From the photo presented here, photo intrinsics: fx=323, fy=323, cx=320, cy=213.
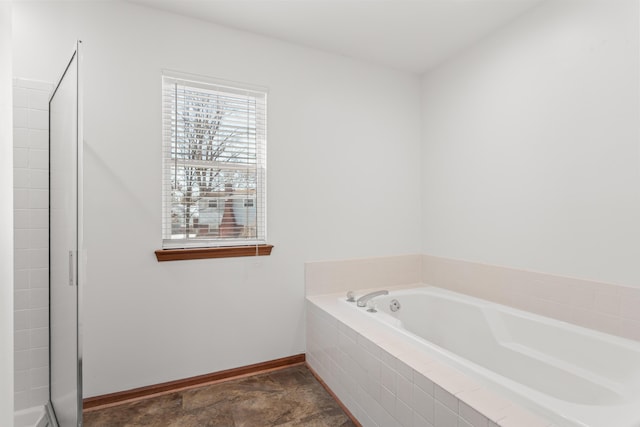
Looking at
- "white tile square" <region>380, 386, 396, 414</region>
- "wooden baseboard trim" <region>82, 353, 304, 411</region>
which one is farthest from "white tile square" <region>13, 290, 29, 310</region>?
"white tile square" <region>380, 386, 396, 414</region>

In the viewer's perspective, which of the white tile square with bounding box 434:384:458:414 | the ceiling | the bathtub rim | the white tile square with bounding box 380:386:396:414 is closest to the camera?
the bathtub rim

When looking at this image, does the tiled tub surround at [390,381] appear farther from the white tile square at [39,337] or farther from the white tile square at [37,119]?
the white tile square at [37,119]

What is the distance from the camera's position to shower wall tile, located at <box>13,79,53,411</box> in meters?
1.69

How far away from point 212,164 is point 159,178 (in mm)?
349

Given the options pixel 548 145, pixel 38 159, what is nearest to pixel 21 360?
pixel 38 159

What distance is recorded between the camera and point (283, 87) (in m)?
2.41

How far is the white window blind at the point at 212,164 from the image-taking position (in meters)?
2.11

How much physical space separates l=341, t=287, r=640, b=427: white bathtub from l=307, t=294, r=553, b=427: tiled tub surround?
0.05 m

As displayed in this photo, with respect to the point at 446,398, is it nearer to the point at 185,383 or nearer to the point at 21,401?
the point at 185,383

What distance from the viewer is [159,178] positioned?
2053 mm

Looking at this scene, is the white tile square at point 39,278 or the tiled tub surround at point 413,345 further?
the white tile square at point 39,278

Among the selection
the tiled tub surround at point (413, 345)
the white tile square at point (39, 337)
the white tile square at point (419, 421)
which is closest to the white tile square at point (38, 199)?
the white tile square at point (39, 337)

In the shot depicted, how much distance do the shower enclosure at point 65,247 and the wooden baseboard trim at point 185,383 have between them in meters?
0.25

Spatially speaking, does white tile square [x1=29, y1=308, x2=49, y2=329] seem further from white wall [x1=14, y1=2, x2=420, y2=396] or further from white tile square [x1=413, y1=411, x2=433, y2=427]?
white tile square [x1=413, y1=411, x2=433, y2=427]
